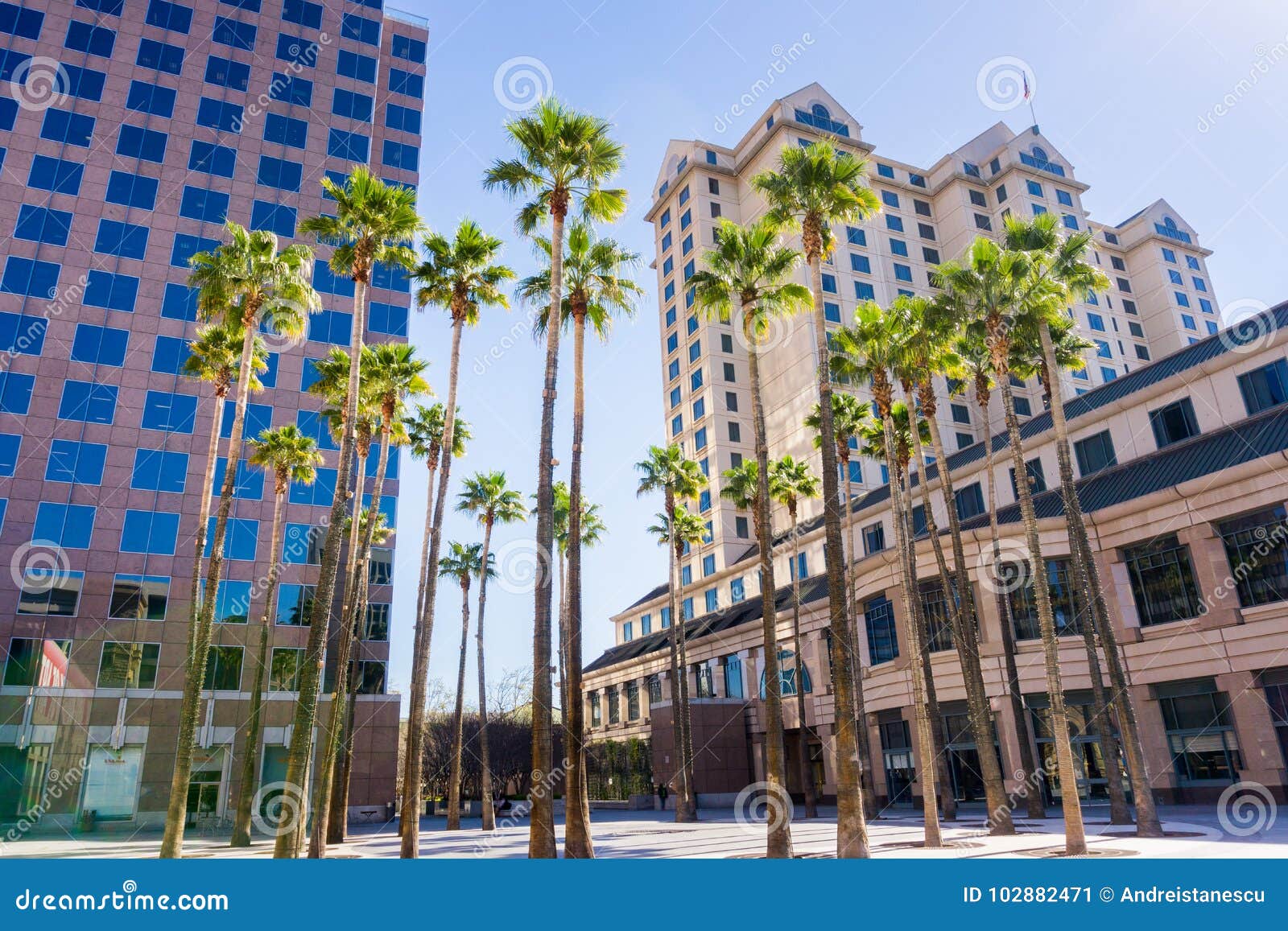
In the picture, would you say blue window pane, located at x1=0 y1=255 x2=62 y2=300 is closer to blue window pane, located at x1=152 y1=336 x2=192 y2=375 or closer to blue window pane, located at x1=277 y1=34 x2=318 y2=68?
blue window pane, located at x1=152 y1=336 x2=192 y2=375

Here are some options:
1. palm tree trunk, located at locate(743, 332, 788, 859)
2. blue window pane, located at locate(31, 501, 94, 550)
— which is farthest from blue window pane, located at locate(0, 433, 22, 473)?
palm tree trunk, located at locate(743, 332, 788, 859)

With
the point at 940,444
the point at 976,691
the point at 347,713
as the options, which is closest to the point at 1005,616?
the point at 976,691

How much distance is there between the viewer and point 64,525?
40.8 meters

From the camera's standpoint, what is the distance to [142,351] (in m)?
44.8

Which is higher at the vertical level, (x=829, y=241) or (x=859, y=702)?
(x=829, y=241)

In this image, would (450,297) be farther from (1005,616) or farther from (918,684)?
(1005,616)

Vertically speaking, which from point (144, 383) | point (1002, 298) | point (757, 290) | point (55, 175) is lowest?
point (1002, 298)

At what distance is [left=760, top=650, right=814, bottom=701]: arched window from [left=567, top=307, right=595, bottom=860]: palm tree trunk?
100 ft

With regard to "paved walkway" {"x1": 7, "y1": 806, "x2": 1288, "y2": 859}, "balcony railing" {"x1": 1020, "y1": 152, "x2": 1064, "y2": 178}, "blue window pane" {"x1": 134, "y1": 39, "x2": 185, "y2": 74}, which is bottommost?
"paved walkway" {"x1": 7, "y1": 806, "x2": 1288, "y2": 859}

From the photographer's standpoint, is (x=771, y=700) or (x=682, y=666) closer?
(x=771, y=700)

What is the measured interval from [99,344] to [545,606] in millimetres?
37331

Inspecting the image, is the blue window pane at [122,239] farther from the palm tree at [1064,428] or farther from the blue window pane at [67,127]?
the palm tree at [1064,428]

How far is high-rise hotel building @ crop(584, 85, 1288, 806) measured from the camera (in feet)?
98.8
